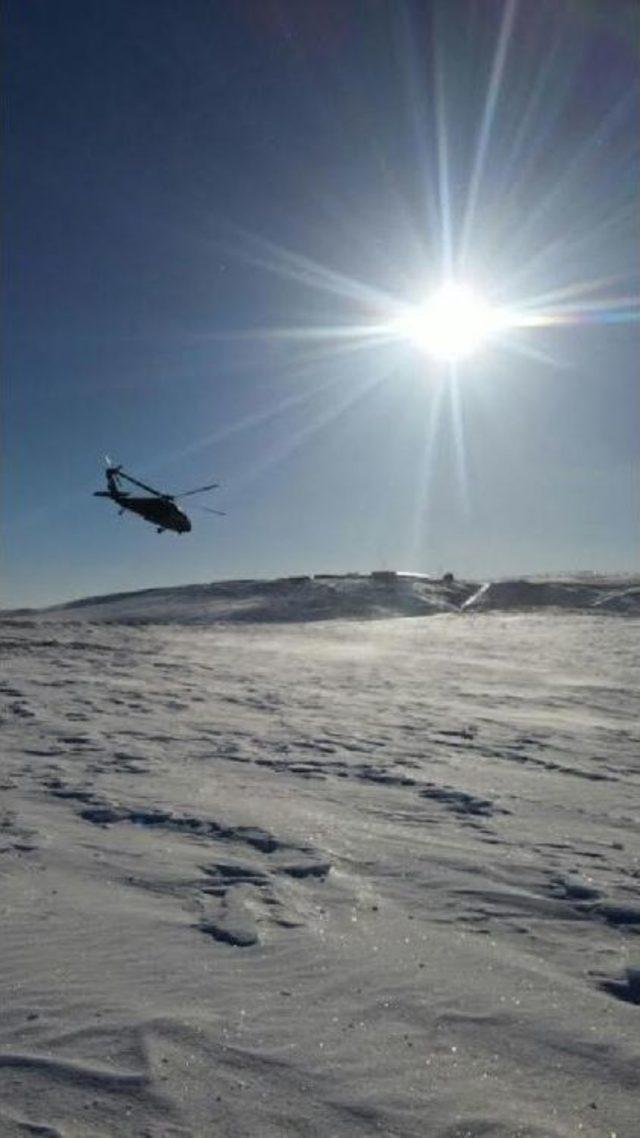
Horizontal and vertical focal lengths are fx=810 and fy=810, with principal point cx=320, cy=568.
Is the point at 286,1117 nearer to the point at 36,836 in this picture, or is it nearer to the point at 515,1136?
the point at 515,1136

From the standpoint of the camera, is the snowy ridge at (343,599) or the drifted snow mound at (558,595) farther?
the drifted snow mound at (558,595)

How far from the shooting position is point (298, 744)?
33.2 feet

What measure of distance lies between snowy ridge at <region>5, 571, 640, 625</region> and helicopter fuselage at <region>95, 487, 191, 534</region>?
4933 millimetres

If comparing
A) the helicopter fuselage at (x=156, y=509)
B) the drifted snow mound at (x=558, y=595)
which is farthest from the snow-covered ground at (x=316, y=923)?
the drifted snow mound at (x=558, y=595)

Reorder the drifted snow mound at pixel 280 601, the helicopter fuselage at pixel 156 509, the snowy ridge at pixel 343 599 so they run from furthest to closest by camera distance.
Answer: the snowy ridge at pixel 343 599, the drifted snow mound at pixel 280 601, the helicopter fuselage at pixel 156 509

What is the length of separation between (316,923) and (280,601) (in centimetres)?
3906

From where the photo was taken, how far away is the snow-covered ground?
10.5 ft

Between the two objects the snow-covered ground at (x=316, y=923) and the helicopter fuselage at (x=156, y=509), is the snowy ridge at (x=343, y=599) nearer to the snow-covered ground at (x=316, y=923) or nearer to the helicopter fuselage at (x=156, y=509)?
the helicopter fuselage at (x=156, y=509)

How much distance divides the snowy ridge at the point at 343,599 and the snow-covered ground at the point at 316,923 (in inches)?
1111

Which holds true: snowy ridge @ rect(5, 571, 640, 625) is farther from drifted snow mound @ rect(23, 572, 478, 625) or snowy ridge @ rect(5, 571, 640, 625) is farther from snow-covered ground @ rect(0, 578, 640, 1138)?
snow-covered ground @ rect(0, 578, 640, 1138)

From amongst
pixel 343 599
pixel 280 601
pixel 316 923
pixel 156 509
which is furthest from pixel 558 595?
pixel 316 923

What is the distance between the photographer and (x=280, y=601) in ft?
144

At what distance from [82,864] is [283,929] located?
5.65 ft

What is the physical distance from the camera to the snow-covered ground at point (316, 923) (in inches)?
126
